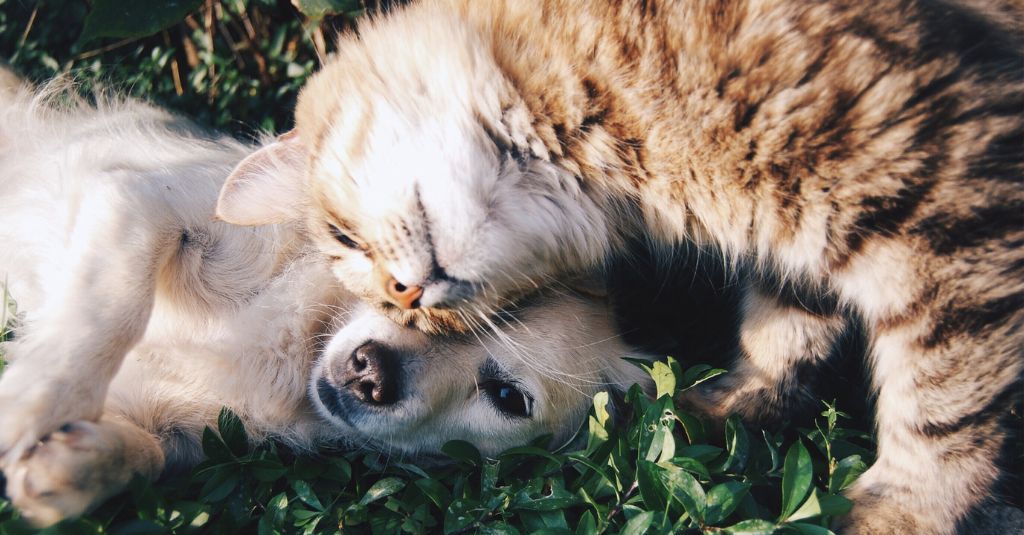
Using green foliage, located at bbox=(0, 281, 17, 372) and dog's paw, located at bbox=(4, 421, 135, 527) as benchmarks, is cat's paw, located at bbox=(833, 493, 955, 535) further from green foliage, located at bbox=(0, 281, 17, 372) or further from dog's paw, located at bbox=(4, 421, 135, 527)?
green foliage, located at bbox=(0, 281, 17, 372)

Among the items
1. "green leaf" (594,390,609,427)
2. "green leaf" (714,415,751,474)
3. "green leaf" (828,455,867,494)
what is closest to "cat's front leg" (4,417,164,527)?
"green leaf" (594,390,609,427)

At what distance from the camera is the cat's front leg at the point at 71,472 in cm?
197

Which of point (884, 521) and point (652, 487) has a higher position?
point (652, 487)

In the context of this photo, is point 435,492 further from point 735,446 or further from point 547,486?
point 735,446

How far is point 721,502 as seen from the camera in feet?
6.50

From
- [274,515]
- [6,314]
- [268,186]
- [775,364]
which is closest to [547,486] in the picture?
[274,515]

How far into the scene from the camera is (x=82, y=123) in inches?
143

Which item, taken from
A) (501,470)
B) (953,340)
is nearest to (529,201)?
(501,470)

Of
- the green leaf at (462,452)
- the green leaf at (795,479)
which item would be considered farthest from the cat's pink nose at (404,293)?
the green leaf at (795,479)

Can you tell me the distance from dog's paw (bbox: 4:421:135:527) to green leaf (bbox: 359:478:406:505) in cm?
62

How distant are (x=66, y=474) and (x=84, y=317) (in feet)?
1.58

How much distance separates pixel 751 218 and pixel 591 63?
1.91ft

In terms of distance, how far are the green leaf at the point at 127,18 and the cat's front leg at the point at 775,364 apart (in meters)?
2.16

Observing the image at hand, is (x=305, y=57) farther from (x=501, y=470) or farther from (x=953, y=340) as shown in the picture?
(x=953, y=340)
